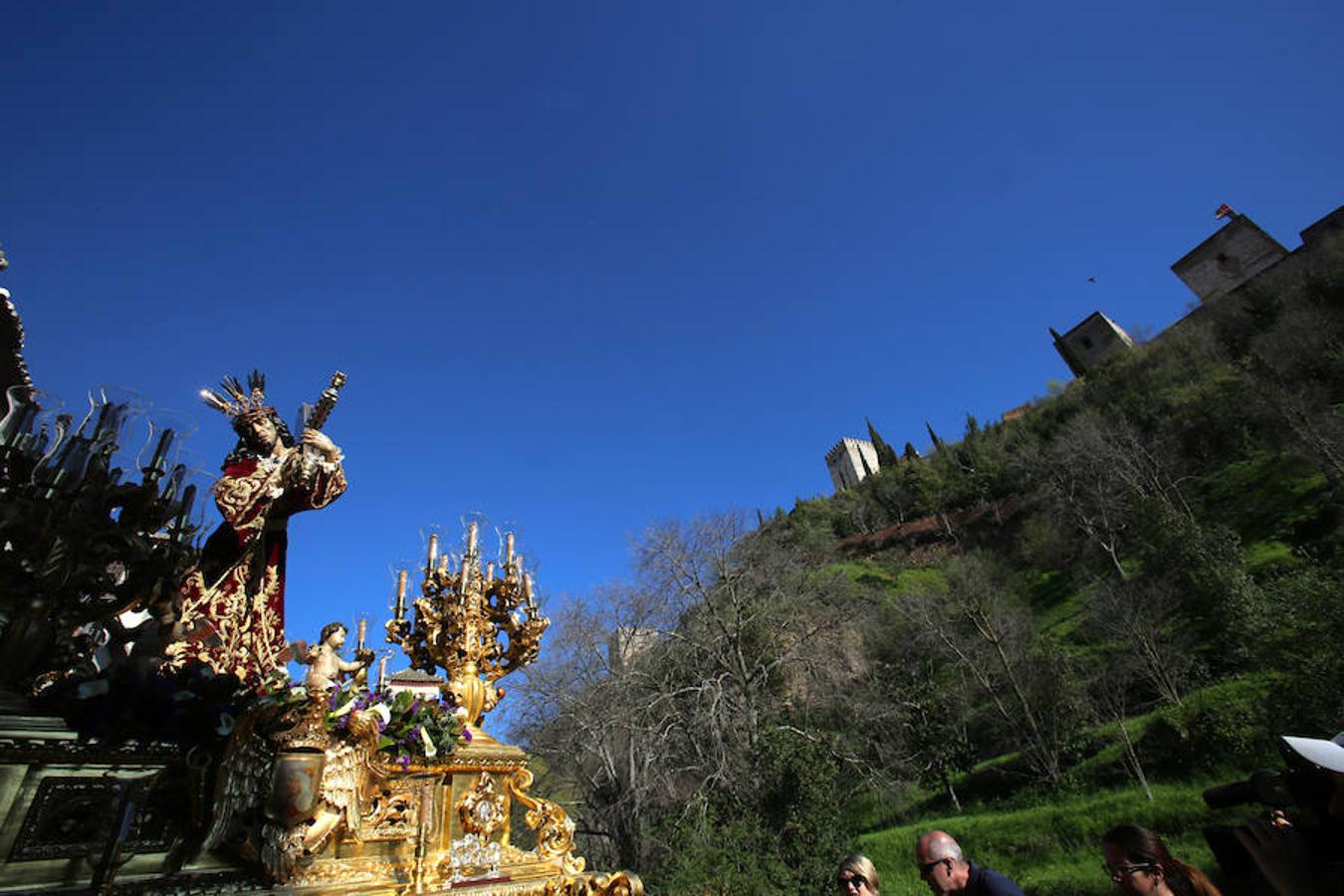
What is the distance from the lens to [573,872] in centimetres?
491

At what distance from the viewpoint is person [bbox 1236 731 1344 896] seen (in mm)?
2246

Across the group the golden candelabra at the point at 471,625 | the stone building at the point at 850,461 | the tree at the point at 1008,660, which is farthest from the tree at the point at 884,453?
the golden candelabra at the point at 471,625

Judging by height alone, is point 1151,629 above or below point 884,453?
below

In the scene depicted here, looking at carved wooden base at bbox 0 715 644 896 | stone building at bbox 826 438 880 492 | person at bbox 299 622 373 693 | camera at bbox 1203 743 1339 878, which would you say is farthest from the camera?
stone building at bbox 826 438 880 492

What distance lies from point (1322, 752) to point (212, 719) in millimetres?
4992

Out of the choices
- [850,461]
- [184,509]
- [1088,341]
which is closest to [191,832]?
[184,509]

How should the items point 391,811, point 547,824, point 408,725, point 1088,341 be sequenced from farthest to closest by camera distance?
point 1088,341 < point 547,824 < point 408,725 < point 391,811

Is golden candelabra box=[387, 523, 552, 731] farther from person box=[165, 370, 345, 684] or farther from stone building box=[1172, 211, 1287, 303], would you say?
stone building box=[1172, 211, 1287, 303]

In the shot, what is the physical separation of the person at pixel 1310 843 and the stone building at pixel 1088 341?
6503 centimetres

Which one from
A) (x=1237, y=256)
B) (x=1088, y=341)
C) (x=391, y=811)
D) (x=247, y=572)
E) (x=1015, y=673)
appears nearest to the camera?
(x=391, y=811)

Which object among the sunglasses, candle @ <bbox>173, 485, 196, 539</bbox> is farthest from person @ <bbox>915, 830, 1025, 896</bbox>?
candle @ <bbox>173, 485, 196, 539</bbox>

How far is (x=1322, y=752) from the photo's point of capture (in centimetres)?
229

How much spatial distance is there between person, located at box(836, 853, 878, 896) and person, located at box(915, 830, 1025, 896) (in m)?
0.35

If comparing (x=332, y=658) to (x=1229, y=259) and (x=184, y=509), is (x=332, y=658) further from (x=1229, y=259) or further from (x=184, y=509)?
(x=1229, y=259)
